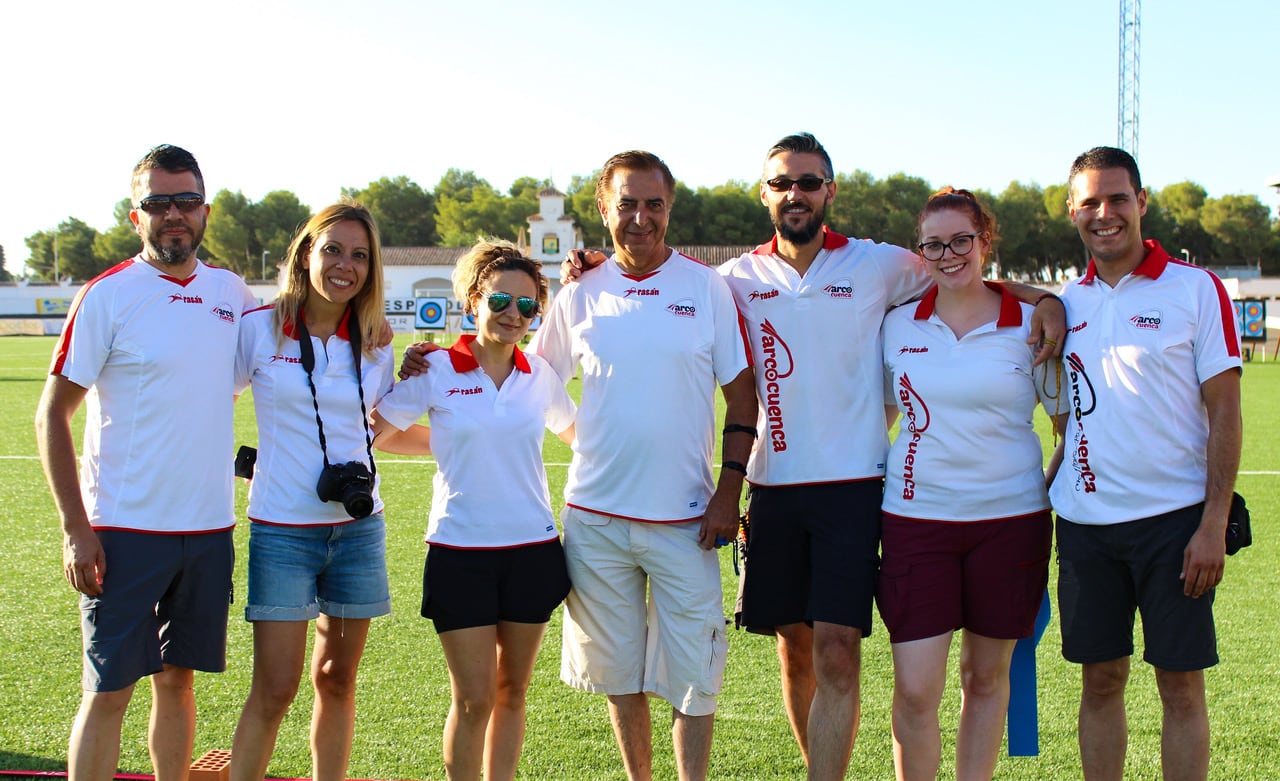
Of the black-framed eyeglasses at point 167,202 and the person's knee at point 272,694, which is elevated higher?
the black-framed eyeglasses at point 167,202

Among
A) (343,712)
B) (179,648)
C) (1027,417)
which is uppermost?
(1027,417)

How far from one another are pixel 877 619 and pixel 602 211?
10.5ft

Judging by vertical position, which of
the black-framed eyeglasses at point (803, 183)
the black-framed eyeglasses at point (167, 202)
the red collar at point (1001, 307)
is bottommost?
the red collar at point (1001, 307)

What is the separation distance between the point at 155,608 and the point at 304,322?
1045 mm

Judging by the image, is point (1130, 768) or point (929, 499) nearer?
point (929, 499)

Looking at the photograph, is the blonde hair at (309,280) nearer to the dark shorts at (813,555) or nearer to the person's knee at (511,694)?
the person's knee at (511,694)

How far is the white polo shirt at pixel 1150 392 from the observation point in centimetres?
325

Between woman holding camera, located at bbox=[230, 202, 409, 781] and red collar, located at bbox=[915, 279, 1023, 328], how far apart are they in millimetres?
1897

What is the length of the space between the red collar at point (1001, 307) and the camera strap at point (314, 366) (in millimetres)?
1931

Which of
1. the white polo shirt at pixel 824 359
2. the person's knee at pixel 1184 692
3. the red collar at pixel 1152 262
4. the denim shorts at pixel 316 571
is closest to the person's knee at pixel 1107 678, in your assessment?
the person's knee at pixel 1184 692

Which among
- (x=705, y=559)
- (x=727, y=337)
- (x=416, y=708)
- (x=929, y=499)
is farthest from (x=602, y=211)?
(x=416, y=708)

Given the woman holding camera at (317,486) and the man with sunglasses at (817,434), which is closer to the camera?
the woman holding camera at (317,486)

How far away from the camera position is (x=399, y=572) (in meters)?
6.67

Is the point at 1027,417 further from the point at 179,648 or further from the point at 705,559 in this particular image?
the point at 179,648
